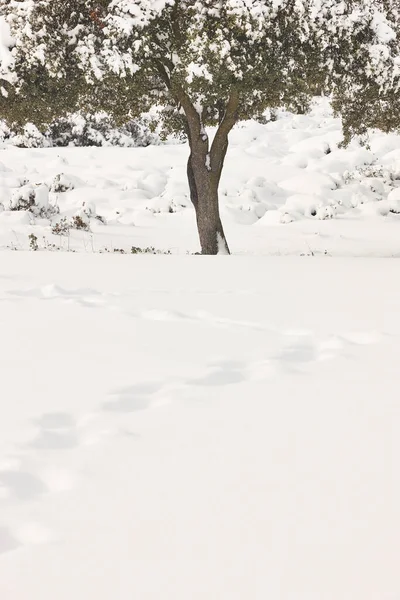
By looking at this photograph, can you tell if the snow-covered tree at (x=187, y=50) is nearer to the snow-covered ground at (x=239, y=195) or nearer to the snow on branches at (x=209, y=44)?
the snow on branches at (x=209, y=44)

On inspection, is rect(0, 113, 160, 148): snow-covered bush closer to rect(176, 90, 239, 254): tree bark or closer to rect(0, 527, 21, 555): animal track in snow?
rect(176, 90, 239, 254): tree bark

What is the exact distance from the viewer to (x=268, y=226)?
17.9 metres

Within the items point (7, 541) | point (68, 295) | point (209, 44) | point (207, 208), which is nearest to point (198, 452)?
point (7, 541)

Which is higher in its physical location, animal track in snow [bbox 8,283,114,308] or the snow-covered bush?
the snow-covered bush

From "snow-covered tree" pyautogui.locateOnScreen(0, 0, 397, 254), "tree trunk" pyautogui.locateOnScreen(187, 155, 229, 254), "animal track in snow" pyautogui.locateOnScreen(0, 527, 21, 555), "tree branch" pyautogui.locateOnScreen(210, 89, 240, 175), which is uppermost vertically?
"snow-covered tree" pyautogui.locateOnScreen(0, 0, 397, 254)

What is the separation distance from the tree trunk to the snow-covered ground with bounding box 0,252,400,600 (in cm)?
692

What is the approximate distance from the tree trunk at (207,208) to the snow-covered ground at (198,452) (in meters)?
6.92

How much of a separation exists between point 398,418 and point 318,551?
126cm

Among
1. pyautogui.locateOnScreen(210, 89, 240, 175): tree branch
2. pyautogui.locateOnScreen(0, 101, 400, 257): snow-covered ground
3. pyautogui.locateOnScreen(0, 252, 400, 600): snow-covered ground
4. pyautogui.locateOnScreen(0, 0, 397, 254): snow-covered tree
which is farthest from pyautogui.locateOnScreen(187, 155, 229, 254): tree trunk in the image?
pyautogui.locateOnScreen(0, 252, 400, 600): snow-covered ground

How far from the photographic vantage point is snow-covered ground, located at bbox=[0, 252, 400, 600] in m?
1.96

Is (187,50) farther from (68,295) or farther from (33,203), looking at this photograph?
(33,203)

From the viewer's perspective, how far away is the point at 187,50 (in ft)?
31.0

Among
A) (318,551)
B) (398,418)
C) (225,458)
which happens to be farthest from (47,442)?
(398,418)

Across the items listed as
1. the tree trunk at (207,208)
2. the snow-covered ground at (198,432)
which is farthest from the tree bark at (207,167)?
the snow-covered ground at (198,432)
